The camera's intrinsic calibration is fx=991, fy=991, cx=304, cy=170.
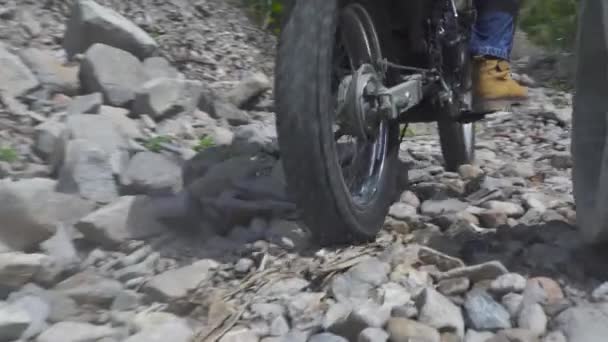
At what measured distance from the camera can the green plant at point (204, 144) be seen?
3.94 m

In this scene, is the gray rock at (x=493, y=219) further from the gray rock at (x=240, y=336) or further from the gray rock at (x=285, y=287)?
the gray rock at (x=240, y=336)

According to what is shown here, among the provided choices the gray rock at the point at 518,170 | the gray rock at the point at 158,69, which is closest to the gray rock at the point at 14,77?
the gray rock at the point at 158,69

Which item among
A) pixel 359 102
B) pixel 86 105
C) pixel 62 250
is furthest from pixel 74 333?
pixel 86 105

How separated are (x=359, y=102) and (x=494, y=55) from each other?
0.63 meters

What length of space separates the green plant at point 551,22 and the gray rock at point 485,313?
15.0 feet

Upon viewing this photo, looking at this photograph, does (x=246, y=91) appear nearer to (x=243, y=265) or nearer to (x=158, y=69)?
(x=158, y=69)

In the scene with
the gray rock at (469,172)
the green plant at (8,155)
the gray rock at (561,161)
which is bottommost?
the gray rock at (561,161)

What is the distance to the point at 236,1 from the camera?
611cm

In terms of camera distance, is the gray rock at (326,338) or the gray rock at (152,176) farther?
the gray rock at (152,176)

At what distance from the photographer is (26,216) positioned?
9.31 ft

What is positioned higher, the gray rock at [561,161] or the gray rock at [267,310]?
the gray rock at [267,310]

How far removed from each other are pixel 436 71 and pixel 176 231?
0.95 metres

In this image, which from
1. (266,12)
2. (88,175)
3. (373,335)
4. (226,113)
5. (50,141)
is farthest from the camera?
(266,12)

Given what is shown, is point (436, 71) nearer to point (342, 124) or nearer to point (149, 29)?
point (342, 124)
